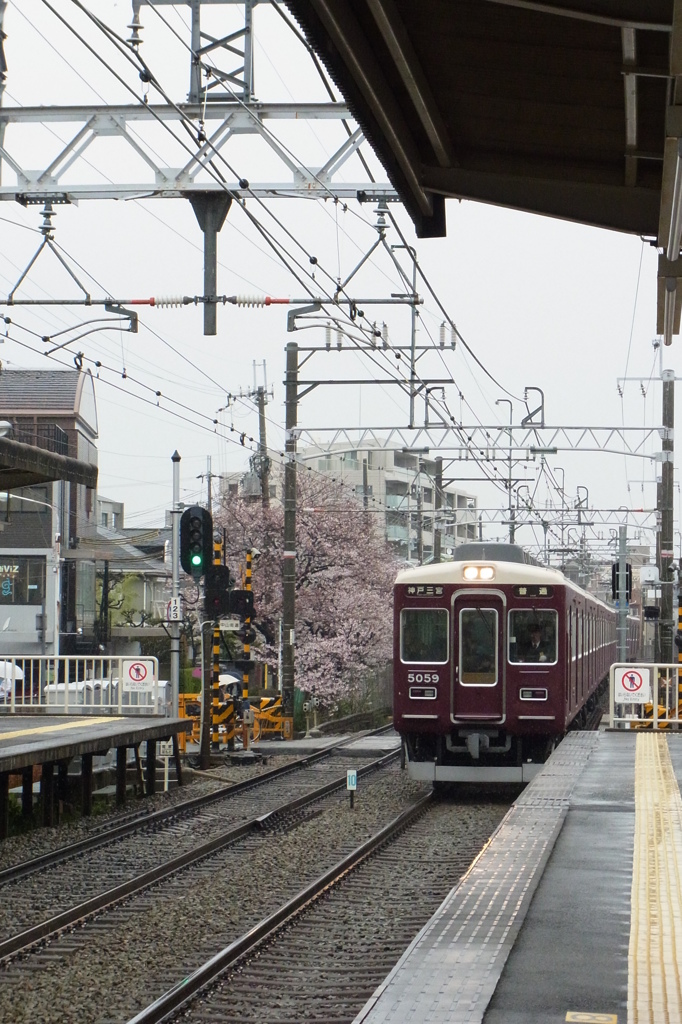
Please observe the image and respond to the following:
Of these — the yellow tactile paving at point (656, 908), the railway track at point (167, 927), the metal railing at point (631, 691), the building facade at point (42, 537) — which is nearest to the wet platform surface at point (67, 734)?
the railway track at point (167, 927)

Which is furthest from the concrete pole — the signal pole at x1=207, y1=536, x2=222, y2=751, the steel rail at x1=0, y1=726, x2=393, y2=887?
the signal pole at x1=207, y1=536, x2=222, y2=751

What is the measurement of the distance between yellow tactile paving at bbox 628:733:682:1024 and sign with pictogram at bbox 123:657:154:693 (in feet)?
27.4

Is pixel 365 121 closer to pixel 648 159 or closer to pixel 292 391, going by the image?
pixel 648 159

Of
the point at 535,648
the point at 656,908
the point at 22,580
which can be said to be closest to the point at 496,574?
the point at 535,648

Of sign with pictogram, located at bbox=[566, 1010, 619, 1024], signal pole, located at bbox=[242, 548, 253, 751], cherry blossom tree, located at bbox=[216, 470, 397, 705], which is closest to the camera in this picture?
sign with pictogram, located at bbox=[566, 1010, 619, 1024]

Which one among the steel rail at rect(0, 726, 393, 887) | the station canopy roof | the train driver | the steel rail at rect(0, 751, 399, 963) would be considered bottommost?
the steel rail at rect(0, 726, 393, 887)

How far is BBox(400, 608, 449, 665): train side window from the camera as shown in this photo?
47.2 ft

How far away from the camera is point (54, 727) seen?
15.0 m

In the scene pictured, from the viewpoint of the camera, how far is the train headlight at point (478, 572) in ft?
47.0

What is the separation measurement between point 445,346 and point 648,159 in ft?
37.7

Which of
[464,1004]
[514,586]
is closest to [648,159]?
[464,1004]

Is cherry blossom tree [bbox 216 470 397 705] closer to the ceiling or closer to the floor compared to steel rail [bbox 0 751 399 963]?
closer to the ceiling

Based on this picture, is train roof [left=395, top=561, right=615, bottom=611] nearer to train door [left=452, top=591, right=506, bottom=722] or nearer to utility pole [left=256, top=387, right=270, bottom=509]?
train door [left=452, top=591, right=506, bottom=722]

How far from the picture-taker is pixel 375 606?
112 ft
